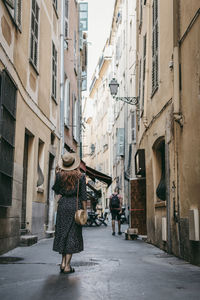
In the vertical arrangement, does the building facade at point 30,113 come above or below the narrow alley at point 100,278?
above

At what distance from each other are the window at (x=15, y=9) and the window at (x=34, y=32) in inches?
63.6

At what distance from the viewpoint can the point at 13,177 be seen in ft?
29.8

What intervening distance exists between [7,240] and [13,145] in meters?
1.81

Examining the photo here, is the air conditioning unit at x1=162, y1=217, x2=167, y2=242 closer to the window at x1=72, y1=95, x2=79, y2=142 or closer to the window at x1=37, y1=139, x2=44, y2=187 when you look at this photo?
the window at x1=37, y1=139, x2=44, y2=187

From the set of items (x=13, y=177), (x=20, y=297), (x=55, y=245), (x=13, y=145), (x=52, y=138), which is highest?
(x=52, y=138)

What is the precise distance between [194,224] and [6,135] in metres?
3.71

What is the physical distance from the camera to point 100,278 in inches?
228

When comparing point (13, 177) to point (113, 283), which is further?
point (13, 177)

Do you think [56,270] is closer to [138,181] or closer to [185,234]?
[185,234]

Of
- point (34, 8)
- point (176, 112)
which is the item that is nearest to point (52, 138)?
point (34, 8)

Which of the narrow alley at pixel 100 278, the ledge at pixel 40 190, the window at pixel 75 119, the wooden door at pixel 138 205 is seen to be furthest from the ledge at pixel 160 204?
the window at pixel 75 119

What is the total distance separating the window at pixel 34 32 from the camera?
11.5 meters

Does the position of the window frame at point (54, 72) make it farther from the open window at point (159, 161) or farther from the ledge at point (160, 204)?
the ledge at point (160, 204)

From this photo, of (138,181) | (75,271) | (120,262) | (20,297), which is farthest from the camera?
(138,181)
